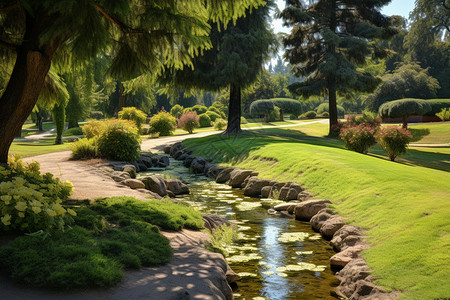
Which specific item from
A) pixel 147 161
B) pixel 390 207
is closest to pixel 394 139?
pixel 390 207

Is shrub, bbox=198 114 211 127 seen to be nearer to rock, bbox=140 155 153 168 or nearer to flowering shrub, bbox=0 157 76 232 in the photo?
rock, bbox=140 155 153 168

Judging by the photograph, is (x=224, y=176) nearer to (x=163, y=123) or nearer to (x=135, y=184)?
(x=135, y=184)

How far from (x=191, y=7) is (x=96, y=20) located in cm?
233

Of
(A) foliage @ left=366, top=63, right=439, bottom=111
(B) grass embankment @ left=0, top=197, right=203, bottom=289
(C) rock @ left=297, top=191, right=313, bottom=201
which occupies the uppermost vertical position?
(A) foliage @ left=366, top=63, right=439, bottom=111

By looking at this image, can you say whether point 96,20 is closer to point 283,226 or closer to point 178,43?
point 178,43

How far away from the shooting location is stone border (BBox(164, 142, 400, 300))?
199 inches

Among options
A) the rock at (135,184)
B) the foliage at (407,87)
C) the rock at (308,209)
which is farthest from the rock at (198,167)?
the foliage at (407,87)

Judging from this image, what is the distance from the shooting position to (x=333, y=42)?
2412 centimetres

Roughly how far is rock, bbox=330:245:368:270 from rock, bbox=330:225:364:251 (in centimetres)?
31

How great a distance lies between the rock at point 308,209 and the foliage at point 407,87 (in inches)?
1331

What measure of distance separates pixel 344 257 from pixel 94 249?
153 inches

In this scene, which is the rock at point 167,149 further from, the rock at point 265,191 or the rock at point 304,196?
the rock at point 304,196

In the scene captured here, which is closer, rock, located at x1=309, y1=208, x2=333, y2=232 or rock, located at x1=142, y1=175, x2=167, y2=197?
rock, located at x1=309, y1=208, x2=333, y2=232

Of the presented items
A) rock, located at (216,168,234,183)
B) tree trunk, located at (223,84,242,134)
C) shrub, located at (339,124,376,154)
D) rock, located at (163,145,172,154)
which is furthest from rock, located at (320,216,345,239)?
tree trunk, located at (223,84,242,134)
